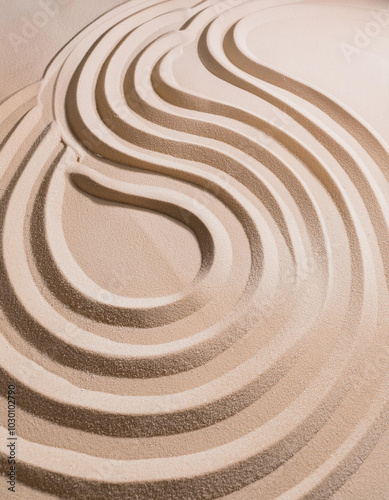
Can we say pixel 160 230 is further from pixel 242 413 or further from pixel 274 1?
pixel 274 1

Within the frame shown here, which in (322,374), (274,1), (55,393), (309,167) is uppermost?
(274,1)

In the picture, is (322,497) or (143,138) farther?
(143,138)

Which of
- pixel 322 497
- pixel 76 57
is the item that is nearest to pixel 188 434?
pixel 322 497

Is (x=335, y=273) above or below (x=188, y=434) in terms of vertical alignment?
above

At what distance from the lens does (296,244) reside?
3.71m

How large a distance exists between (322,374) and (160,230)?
175cm

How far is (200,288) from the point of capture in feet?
11.3

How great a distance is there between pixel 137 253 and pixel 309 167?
185 cm

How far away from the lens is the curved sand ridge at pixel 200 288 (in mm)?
2807

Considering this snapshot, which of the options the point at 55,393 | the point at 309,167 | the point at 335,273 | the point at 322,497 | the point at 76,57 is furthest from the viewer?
the point at 76,57

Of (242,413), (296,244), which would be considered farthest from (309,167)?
(242,413)

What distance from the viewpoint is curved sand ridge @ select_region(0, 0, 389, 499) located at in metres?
2.81

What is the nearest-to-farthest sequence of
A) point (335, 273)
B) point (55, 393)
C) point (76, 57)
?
point (55, 393), point (335, 273), point (76, 57)

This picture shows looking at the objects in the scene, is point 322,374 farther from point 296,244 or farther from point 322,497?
point 296,244
